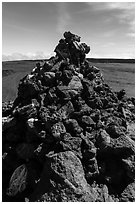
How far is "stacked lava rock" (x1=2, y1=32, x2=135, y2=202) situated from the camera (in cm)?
750

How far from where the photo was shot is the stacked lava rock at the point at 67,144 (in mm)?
7496

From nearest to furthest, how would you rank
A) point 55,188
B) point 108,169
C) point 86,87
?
point 55,188 < point 108,169 < point 86,87

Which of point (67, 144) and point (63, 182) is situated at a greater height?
point (67, 144)

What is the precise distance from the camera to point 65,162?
7.52m

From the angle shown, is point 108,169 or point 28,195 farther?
point 108,169

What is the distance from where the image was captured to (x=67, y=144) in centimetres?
814

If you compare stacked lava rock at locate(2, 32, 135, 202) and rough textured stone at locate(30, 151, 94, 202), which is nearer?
rough textured stone at locate(30, 151, 94, 202)

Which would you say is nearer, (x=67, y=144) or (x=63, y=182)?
(x=63, y=182)

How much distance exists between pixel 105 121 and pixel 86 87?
184cm

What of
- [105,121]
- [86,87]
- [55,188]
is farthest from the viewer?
[86,87]

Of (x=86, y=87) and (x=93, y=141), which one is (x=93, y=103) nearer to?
(x=86, y=87)

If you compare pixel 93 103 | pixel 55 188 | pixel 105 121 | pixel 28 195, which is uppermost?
pixel 93 103

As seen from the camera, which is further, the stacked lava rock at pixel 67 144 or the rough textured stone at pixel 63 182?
the stacked lava rock at pixel 67 144

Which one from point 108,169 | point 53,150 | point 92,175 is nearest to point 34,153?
point 53,150
